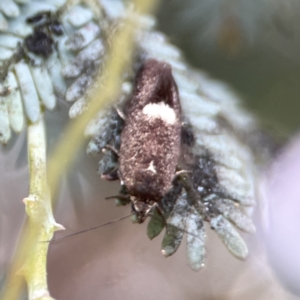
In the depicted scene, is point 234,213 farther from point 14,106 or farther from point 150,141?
point 14,106

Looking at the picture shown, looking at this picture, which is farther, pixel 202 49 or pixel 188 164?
pixel 202 49

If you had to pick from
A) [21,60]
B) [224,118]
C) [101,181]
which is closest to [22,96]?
[21,60]

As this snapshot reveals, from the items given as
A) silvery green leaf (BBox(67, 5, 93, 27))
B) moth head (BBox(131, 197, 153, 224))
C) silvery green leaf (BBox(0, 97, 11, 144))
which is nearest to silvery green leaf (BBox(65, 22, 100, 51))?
silvery green leaf (BBox(67, 5, 93, 27))

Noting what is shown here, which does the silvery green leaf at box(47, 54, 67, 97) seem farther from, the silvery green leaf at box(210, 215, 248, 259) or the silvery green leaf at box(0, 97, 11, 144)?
the silvery green leaf at box(210, 215, 248, 259)

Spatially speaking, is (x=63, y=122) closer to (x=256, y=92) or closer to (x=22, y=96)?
(x=22, y=96)

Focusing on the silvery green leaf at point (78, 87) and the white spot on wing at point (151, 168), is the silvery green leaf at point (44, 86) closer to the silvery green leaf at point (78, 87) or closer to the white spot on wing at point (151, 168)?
the silvery green leaf at point (78, 87)
